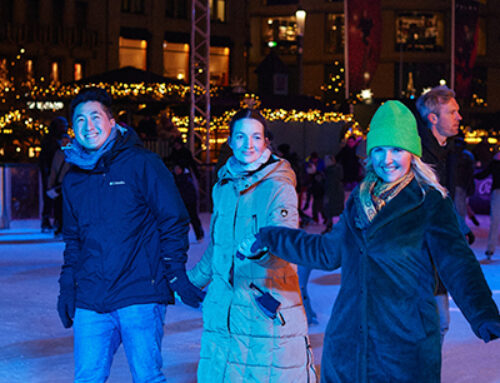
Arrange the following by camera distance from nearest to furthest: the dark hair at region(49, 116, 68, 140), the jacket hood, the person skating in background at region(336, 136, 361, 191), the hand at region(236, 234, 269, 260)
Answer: the hand at region(236, 234, 269, 260) → the jacket hood → the dark hair at region(49, 116, 68, 140) → the person skating in background at region(336, 136, 361, 191)

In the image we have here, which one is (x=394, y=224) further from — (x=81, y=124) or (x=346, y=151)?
(x=346, y=151)

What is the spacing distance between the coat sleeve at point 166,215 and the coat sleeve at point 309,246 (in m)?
0.76

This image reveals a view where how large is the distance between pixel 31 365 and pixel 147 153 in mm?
2255

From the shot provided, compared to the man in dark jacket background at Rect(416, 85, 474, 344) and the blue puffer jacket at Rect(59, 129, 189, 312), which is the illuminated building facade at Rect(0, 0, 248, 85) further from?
the blue puffer jacket at Rect(59, 129, 189, 312)

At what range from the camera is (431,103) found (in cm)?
495

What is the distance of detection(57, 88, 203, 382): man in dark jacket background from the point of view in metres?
3.88

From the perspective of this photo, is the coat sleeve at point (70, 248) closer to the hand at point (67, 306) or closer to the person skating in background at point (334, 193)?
the hand at point (67, 306)

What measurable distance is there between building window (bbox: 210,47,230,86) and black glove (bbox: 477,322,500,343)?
41.4m

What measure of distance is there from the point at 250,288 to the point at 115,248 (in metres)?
0.65

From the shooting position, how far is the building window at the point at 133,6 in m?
40.3

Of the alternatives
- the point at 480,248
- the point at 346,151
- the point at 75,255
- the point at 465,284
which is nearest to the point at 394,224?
the point at 465,284

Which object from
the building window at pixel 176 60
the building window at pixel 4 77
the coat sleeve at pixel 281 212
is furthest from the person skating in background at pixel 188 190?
the building window at pixel 176 60

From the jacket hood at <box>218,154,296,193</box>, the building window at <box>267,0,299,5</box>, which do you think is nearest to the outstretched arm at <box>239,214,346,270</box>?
the jacket hood at <box>218,154,296,193</box>

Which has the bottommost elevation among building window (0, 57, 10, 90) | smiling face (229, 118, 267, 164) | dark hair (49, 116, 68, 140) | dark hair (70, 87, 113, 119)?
smiling face (229, 118, 267, 164)
